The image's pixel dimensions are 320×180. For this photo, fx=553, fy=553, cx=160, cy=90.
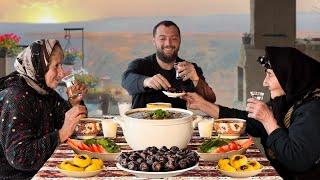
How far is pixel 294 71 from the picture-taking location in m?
2.33

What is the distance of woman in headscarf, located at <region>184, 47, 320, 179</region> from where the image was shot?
86.8 inches

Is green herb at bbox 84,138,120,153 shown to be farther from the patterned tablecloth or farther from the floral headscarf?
the floral headscarf

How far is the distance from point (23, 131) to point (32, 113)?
186 mm

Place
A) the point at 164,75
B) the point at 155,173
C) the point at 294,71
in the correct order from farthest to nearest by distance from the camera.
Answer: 1. the point at 164,75
2. the point at 294,71
3. the point at 155,173

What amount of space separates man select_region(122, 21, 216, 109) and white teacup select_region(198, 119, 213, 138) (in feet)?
2.96

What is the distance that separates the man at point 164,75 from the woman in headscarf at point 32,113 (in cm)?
92

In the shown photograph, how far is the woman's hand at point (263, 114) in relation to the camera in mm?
2320

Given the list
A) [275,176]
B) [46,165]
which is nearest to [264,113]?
[275,176]

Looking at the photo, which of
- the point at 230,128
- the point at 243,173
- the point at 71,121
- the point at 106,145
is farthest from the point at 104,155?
the point at 230,128

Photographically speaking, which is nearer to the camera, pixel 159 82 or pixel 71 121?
pixel 71 121

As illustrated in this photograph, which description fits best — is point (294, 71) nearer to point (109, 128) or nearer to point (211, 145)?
point (211, 145)

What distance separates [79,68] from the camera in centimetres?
519

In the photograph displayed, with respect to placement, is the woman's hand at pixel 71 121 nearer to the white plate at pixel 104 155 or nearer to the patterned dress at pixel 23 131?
the patterned dress at pixel 23 131

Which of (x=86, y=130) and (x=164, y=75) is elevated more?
(x=164, y=75)
